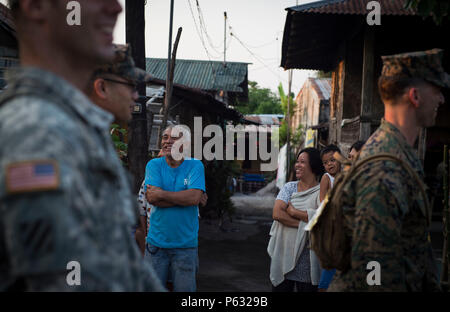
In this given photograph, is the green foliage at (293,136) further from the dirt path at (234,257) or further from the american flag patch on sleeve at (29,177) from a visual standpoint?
the american flag patch on sleeve at (29,177)

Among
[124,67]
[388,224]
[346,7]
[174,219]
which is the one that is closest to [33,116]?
[124,67]

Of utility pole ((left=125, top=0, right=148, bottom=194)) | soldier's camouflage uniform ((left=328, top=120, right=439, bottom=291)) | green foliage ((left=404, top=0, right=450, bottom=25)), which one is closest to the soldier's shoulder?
soldier's camouflage uniform ((left=328, top=120, right=439, bottom=291))

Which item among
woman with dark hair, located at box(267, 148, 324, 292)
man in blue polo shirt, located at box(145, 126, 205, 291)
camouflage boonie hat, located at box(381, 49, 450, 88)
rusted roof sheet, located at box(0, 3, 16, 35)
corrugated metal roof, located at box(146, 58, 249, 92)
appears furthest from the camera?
corrugated metal roof, located at box(146, 58, 249, 92)

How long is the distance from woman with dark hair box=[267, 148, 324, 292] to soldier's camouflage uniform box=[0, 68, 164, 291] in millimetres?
3245

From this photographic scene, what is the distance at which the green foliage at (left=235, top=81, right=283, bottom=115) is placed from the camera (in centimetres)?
5597

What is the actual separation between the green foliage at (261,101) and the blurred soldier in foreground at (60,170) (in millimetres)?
51161

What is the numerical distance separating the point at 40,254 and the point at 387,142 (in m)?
1.72

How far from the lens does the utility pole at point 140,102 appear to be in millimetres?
5074

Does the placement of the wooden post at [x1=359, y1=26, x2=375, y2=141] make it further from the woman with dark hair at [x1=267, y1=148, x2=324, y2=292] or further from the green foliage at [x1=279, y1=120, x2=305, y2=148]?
the green foliage at [x1=279, y1=120, x2=305, y2=148]

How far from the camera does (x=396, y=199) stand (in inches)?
74.2

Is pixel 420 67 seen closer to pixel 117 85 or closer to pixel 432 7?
pixel 432 7

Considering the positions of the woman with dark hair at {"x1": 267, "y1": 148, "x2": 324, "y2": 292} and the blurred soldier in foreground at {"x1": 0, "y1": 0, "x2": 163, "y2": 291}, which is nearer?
the blurred soldier in foreground at {"x1": 0, "y1": 0, "x2": 163, "y2": 291}

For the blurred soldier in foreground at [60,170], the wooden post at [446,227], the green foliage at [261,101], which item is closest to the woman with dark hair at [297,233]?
the wooden post at [446,227]
